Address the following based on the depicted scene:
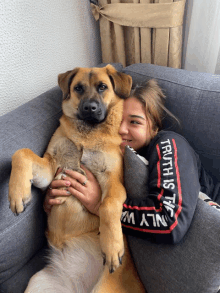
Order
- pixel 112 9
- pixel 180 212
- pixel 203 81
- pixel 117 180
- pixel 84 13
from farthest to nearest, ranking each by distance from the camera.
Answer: pixel 84 13 → pixel 112 9 → pixel 203 81 → pixel 117 180 → pixel 180 212

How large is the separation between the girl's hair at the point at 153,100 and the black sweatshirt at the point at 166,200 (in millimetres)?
307


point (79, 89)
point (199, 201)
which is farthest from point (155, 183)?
point (79, 89)

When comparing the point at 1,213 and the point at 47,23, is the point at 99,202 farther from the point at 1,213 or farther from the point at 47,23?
the point at 47,23

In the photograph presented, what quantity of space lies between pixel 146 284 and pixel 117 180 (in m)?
0.54

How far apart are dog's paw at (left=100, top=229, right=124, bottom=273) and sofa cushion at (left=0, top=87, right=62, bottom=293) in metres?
0.46

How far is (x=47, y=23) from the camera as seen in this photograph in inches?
74.4

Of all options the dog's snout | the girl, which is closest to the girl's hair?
the girl

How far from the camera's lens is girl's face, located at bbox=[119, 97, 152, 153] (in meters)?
1.50

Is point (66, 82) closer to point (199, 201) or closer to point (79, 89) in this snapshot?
point (79, 89)

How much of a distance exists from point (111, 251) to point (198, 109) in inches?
40.4

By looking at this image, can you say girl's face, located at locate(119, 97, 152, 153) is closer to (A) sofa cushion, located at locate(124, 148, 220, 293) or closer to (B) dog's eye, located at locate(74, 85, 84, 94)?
(B) dog's eye, located at locate(74, 85, 84, 94)

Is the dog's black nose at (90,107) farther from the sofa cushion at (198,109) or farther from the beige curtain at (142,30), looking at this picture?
the beige curtain at (142,30)

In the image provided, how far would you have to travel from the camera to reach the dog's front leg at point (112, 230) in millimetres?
1073

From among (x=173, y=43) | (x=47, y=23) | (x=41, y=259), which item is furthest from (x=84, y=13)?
(x=41, y=259)
